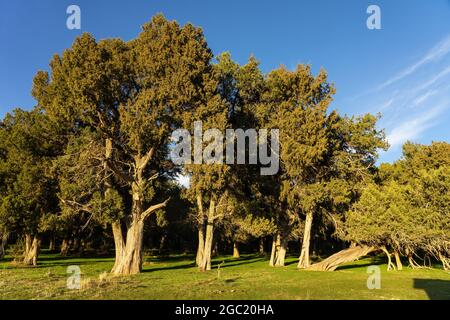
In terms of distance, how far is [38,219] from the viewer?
32.7m

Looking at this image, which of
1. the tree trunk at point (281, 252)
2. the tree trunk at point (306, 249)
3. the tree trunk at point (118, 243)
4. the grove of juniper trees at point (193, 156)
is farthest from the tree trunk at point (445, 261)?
the tree trunk at point (118, 243)

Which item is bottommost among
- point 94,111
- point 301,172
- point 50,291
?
point 50,291

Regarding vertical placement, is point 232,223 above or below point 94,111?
below

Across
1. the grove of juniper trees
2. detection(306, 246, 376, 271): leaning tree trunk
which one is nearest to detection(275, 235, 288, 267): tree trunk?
the grove of juniper trees

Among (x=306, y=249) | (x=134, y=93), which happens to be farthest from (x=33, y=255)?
(x=306, y=249)

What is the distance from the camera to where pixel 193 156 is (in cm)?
2881

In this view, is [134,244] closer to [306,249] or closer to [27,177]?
[27,177]

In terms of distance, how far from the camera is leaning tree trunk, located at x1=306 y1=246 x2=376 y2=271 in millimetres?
35062

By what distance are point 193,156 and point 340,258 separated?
725 inches

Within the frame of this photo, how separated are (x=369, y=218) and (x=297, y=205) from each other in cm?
704

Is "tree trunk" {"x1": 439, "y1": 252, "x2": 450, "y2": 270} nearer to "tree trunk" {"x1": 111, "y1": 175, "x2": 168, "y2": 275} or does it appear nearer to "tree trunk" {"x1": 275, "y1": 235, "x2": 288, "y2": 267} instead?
"tree trunk" {"x1": 275, "y1": 235, "x2": 288, "y2": 267}

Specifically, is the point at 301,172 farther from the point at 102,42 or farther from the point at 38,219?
the point at 38,219

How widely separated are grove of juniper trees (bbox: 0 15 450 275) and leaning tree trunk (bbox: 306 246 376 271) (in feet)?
0.49
